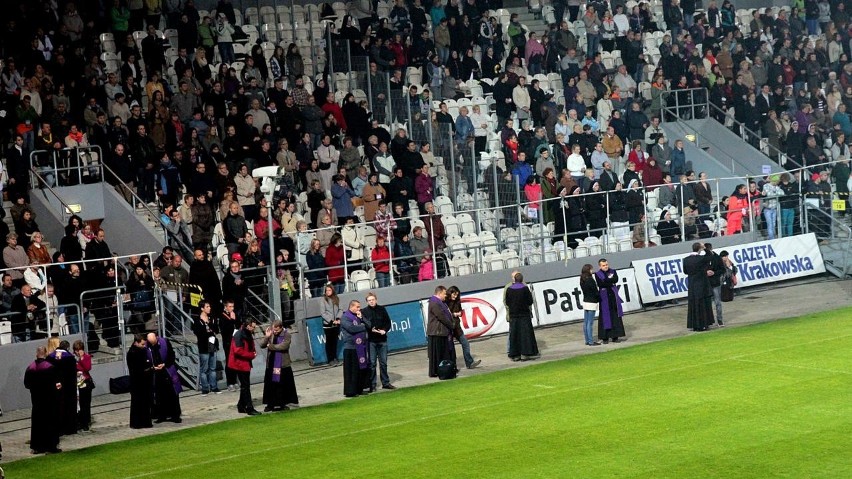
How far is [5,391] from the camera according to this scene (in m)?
24.2

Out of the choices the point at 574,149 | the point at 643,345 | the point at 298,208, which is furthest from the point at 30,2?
the point at 643,345

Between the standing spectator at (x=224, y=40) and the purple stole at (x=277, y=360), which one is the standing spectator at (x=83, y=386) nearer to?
the purple stole at (x=277, y=360)

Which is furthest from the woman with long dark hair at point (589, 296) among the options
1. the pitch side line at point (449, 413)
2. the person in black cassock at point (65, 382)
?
the person in black cassock at point (65, 382)

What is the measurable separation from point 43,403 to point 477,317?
35.9 feet

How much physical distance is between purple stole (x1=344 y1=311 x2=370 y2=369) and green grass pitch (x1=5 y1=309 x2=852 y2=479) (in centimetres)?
63

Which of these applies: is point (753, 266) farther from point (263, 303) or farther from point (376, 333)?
point (263, 303)

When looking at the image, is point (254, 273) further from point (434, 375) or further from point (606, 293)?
point (606, 293)

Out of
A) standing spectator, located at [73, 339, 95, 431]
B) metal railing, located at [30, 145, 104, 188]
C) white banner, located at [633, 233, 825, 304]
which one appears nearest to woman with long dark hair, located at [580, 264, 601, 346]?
white banner, located at [633, 233, 825, 304]

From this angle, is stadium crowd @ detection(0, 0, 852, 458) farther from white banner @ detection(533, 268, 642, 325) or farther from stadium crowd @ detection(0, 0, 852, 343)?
white banner @ detection(533, 268, 642, 325)

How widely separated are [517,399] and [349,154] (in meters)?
11.1

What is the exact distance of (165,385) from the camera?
22.4 m

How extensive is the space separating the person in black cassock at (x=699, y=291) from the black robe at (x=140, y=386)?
39.1 feet

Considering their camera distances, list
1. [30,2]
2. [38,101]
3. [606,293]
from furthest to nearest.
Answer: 1. [30,2]
2. [38,101]
3. [606,293]

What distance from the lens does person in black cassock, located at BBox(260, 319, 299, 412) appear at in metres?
22.9
